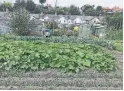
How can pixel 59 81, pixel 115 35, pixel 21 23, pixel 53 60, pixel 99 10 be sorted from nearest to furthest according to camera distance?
1. pixel 59 81
2. pixel 53 60
3. pixel 21 23
4. pixel 115 35
5. pixel 99 10

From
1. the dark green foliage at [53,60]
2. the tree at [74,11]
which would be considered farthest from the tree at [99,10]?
the dark green foliage at [53,60]

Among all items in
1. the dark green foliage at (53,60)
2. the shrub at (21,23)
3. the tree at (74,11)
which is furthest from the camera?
the tree at (74,11)

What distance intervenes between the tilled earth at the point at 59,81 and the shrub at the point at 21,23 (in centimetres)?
992

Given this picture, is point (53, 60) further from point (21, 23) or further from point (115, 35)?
point (115, 35)

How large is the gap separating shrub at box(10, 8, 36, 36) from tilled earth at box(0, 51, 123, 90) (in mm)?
9921

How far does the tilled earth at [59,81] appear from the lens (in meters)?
4.68

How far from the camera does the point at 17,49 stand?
586 cm

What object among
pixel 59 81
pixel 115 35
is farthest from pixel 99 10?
pixel 59 81

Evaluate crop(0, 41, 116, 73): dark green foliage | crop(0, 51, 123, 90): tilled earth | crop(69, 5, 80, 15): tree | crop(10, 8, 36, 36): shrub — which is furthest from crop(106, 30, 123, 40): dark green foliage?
crop(69, 5, 80, 15): tree

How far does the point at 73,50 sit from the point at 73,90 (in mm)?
1575

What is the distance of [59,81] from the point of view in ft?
15.8

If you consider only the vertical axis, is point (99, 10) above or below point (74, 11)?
above

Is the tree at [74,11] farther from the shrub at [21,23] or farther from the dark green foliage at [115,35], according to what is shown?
the shrub at [21,23]

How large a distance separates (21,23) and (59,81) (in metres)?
10.4
